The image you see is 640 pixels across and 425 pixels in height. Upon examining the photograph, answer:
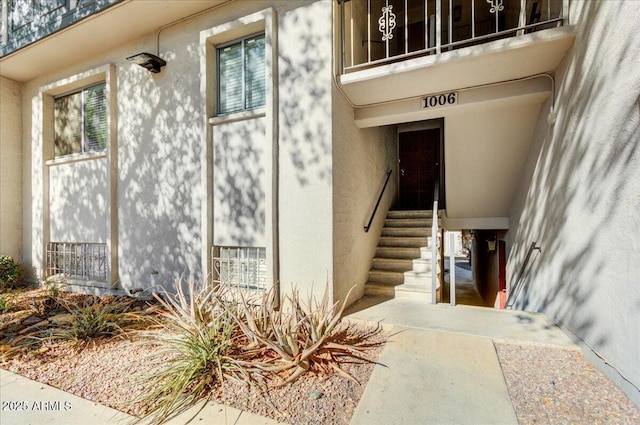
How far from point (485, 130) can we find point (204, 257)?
16.8 ft

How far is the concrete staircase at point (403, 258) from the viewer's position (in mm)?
4762

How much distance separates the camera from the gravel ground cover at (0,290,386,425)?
7.38 ft

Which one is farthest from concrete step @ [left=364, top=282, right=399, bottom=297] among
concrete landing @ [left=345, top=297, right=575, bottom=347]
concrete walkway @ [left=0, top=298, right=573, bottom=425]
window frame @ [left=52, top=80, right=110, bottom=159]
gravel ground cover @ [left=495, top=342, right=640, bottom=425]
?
window frame @ [left=52, top=80, right=110, bottom=159]

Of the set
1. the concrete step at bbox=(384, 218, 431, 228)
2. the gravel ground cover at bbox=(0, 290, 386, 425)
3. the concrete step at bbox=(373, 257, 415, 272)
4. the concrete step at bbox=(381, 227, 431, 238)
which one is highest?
the concrete step at bbox=(384, 218, 431, 228)

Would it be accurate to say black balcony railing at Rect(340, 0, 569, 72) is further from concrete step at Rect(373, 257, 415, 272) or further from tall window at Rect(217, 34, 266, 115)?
concrete step at Rect(373, 257, 415, 272)

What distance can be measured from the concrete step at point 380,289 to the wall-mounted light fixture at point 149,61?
5.39m

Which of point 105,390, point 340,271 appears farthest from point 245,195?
point 105,390

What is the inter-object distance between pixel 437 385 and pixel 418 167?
6.69 metres

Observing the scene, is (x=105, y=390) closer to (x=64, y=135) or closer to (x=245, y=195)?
(x=245, y=195)

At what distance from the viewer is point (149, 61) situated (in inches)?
197

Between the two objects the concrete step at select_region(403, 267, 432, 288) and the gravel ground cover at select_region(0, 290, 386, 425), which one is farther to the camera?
the concrete step at select_region(403, 267, 432, 288)

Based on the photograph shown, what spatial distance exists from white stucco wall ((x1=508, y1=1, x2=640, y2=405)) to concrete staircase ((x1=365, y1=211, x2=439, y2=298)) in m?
1.69

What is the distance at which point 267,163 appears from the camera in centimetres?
411

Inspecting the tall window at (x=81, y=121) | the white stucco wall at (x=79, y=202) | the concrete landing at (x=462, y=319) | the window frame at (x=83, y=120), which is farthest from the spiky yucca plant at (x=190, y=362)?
the tall window at (x=81, y=121)
